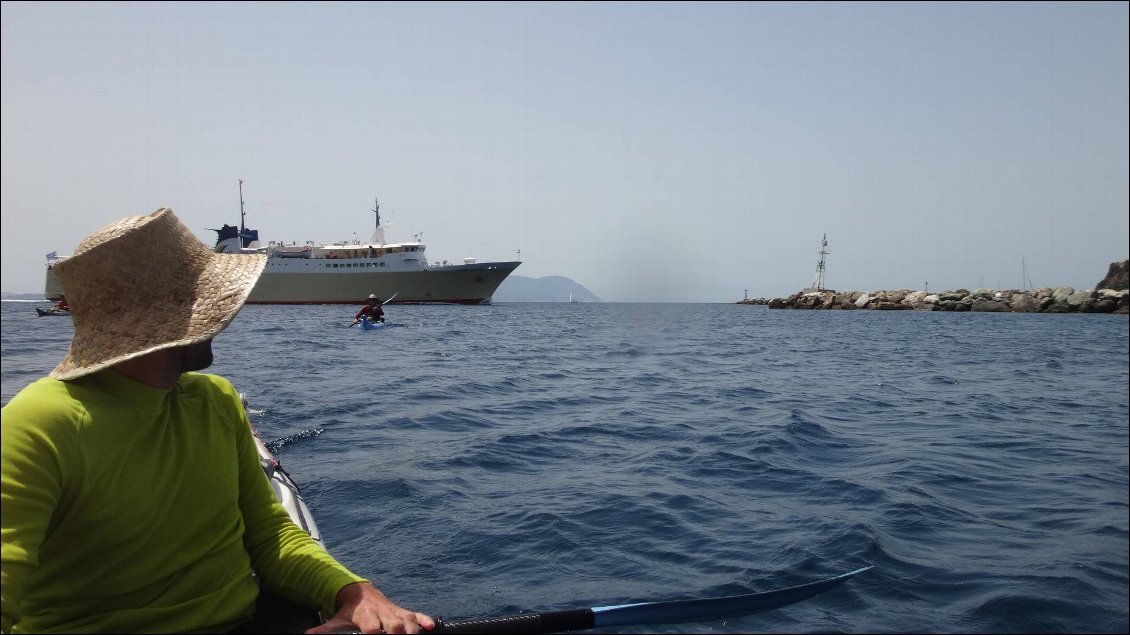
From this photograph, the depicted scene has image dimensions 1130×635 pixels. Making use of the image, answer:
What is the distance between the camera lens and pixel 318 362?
53.7ft

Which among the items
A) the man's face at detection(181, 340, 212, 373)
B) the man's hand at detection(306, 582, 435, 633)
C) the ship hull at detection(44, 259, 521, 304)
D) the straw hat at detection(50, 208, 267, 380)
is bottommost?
the man's hand at detection(306, 582, 435, 633)

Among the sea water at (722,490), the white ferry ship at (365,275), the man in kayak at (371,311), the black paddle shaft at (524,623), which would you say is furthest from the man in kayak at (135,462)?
the white ferry ship at (365,275)

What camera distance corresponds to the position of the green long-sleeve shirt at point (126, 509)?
1549 mm

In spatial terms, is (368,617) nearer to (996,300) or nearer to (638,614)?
(638,614)

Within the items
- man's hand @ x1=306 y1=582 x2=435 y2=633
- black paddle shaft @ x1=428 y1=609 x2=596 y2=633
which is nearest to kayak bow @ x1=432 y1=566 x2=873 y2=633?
black paddle shaft @ x1=428 y1=609 x2=596 y2=633

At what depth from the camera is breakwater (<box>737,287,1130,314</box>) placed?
54312 mm

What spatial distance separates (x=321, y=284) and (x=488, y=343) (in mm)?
41491

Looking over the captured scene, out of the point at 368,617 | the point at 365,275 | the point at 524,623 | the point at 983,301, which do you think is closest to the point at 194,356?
the point at 368,617

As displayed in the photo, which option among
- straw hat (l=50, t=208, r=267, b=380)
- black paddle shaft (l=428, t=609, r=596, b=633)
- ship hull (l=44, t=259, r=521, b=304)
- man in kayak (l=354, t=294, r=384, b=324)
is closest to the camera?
straw hat (l=50, t=208, r=267, b=380)

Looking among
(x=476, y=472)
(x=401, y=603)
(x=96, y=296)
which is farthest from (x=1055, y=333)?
(x=96, y=296)

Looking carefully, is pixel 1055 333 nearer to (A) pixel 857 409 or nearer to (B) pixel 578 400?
(A) pixel 857 409

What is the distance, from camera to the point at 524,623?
2.37 meters

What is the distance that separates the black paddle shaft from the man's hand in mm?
74

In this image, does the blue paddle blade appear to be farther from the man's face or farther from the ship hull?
the ship hull
